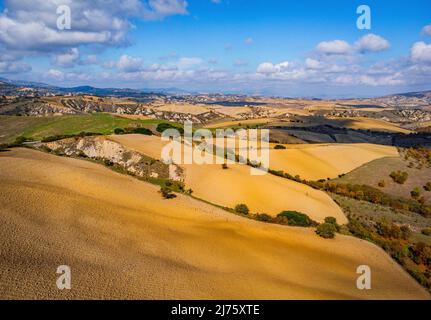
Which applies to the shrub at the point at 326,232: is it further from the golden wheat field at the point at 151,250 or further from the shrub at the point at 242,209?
the shrub at the point at 242,209

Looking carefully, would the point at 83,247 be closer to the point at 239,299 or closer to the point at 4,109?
the point at 239,299

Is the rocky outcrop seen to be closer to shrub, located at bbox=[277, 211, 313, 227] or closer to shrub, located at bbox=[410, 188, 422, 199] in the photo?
shrub, located at bbox=[277, 211, 313, 227]

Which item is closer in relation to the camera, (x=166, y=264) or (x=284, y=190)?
(x=166, y=264)

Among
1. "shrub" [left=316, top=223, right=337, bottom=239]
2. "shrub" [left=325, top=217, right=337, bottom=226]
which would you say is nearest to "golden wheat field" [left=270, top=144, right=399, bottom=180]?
"shrub" [left=325, top=217, right=337, bottom=226]

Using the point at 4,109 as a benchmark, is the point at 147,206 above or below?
below

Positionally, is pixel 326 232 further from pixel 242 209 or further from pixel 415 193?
pixel 415 193
